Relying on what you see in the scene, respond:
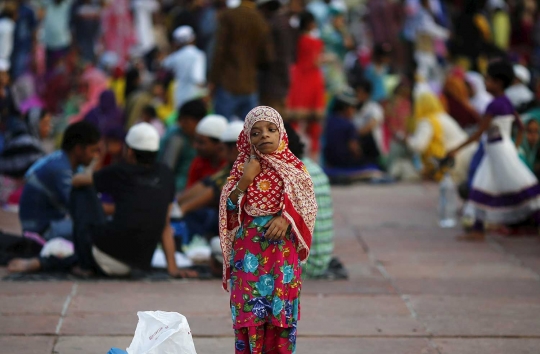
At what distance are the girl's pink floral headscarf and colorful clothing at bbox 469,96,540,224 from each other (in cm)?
440

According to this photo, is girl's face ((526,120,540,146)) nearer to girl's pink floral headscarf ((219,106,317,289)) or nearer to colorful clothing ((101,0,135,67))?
girl's pink floral headscarf ((219,106,317,289))

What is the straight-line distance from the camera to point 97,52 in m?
18.1

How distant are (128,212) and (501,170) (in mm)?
3542

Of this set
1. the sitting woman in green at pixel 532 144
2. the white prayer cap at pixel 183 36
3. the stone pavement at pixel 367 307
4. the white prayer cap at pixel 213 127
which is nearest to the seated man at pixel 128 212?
the stone pavement at pixel 367 307

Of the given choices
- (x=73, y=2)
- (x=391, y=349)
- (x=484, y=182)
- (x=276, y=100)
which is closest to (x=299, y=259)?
(x=391, y=349)

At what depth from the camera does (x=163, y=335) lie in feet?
15.3

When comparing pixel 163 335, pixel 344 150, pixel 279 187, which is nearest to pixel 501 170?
pixel 344 150

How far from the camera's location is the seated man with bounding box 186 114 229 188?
27.8ft

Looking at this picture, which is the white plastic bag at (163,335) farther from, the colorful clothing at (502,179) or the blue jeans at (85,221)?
the colorful clothing at (502,179)

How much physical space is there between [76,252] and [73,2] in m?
10.9

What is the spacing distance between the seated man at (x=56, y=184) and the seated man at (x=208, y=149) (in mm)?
1152

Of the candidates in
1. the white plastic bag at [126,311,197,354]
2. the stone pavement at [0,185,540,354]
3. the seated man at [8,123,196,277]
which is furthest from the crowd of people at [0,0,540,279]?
the white plastic bag at [126,311,197,354]

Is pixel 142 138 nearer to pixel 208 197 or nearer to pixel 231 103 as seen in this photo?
pixel 208 197

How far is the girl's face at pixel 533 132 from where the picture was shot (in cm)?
966
